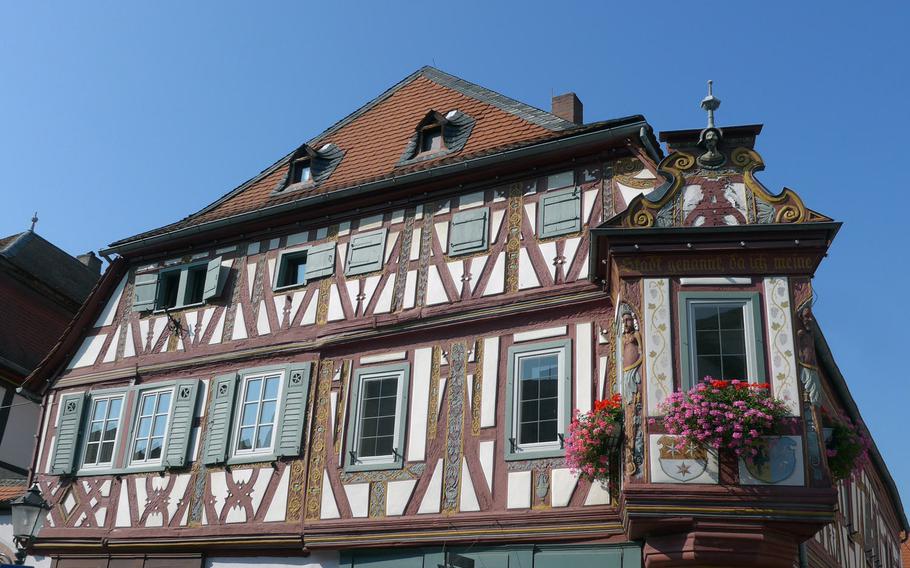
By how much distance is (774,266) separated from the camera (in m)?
12.5

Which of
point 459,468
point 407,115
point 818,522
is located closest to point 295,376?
point 459,468

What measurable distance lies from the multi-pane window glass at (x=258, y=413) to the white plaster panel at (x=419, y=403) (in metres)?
2.69

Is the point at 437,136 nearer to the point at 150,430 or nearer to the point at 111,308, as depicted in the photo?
the point at 150,430

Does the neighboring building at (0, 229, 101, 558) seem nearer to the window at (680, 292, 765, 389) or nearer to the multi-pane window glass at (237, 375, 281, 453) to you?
the multi-pane window glass at (237, 375, 281, 453)

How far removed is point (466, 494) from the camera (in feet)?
46.7

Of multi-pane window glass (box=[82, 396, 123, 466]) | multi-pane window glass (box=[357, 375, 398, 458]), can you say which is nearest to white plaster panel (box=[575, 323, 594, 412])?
multi-pane window glass (box=[357, 375, 398, 458])

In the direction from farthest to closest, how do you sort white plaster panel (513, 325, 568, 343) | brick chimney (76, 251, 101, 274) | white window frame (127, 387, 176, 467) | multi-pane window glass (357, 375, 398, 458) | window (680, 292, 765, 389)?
1. brick chimney (76, 251, 101, 274)
2. white window frame (127, 387, 176, 467)
3. multi-pane window glass (357, 375, 398, 458)
4. white plaster panel (513, 325, 568, 343)
5. window (680, 292, 765, 389)

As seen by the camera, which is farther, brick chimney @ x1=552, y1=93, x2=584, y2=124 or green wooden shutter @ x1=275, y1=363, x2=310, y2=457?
brick chimney @ x1=552, y1=93, x2=584, y2=124

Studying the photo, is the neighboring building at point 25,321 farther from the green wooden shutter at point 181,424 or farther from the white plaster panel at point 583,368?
the white plaster panel at point 583,368

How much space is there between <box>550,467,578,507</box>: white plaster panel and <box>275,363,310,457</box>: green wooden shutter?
4.45 meters

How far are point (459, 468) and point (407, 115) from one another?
7746mm

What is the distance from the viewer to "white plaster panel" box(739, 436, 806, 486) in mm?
11359

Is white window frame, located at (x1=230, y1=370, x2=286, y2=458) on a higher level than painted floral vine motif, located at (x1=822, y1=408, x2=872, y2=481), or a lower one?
higher

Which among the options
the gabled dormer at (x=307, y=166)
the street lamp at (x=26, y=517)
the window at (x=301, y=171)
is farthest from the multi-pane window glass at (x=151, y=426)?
the street lamp at (x=26, y=517)
